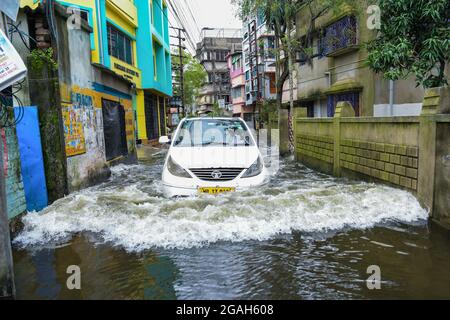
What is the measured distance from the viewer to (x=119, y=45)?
56.5 ft

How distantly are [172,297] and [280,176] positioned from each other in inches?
284

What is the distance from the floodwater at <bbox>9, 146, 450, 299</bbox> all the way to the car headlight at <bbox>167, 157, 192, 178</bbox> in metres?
0.43

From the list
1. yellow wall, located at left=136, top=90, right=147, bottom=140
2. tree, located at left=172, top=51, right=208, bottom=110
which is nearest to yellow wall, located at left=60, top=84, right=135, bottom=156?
yellow wall, located at left=136, top=90, right=147, bottom=140

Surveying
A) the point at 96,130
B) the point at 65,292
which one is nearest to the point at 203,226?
the point at 65,292

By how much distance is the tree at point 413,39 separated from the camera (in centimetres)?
746

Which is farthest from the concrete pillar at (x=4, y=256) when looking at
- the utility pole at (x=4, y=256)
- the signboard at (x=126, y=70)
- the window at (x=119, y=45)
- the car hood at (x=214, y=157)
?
the window at (x=119, y=45)

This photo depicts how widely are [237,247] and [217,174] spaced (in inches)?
67.6

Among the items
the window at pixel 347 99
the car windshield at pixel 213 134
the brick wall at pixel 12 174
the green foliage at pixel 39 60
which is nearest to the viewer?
the brick wall at pixel 12 174

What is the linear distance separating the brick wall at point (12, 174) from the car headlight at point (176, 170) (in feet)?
7.48

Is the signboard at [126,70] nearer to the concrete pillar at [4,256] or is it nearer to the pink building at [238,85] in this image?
the concrete pillar at [4,256]

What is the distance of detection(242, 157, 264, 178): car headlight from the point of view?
587cm

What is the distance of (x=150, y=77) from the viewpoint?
20.0 metres

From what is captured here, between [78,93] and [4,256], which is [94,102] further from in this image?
[4,256]

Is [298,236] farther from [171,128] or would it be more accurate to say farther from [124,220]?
[171,128]
